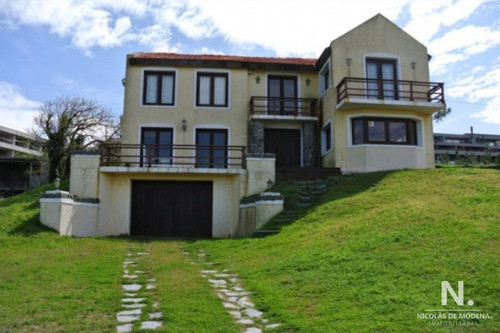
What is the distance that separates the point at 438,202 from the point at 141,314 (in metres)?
8.74

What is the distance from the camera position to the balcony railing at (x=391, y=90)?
21.2m

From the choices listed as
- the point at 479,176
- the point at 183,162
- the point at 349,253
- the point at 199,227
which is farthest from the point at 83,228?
the point at 479,176

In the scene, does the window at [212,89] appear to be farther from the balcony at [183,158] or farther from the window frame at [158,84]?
the balcony at [183,158]

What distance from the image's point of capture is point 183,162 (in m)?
21.3

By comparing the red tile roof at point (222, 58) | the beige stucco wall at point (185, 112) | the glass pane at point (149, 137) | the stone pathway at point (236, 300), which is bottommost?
the stone pathway at point (236, 300)

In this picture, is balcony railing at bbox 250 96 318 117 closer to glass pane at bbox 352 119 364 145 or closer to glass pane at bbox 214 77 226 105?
glass pane at bbox 214 77 226 105

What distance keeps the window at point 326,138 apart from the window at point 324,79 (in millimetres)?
1837

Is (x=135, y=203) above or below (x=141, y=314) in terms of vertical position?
above

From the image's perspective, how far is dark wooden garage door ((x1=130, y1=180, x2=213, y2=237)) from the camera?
62.1 feet

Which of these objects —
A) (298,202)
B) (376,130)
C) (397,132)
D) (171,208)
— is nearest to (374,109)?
(376,130)

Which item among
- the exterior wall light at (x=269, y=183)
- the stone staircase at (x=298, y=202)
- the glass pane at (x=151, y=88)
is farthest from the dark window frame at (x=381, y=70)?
the glass pane at (x=151, y=88)

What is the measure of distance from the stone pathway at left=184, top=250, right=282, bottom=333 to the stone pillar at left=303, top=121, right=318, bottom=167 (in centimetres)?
1265

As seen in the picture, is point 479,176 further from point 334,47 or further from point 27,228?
point 27,228

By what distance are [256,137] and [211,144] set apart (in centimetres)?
209
